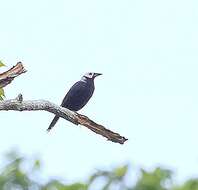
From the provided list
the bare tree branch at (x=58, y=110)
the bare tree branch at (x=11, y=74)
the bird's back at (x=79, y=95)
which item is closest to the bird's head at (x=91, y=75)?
the bird's back at (x=79, y=95)

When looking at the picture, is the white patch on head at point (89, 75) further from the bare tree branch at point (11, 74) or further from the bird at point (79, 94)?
the bare tree branch at point (11, 74)

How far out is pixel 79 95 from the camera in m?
7.74

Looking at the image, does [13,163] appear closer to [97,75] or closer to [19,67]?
[19,67]

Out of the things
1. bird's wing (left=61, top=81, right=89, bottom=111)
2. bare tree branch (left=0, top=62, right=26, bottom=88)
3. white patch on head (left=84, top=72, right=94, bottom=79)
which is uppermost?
white patch on head (left=84, top=72, right=94, bottom=79)

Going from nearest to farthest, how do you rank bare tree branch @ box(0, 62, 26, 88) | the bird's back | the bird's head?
bare tree branch @ box(0, 62, 26, 88) → the bird's back → the bird's head

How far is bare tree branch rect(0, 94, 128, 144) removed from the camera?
3344 millimetres

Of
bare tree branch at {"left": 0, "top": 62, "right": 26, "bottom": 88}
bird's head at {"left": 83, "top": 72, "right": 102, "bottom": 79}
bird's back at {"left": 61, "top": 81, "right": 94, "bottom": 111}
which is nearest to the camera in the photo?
bare tree branch at {"left": 0, "top": 62, "right": 26, "bottom": 88}

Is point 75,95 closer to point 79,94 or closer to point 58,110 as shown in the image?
point 79,94

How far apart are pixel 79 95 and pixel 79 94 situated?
2 cm

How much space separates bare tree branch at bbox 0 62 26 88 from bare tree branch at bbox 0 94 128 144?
0.50ft

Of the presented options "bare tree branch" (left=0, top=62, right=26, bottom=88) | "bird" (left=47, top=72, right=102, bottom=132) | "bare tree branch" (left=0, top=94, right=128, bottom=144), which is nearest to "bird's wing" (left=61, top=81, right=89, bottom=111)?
"bird" (left=47, top=72, right=102, bottom=132)

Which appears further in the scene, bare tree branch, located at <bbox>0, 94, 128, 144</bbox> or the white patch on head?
the white patch on head

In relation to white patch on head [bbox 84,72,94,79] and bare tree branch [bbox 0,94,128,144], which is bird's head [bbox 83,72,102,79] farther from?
bare tree branch [bbox 0,94,128,144]

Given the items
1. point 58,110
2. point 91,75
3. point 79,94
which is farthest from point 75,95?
point 58,110
